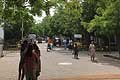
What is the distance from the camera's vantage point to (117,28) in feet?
133

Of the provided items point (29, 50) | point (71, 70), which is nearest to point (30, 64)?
point (29, 50)

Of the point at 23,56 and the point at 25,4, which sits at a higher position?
the point at 25,4

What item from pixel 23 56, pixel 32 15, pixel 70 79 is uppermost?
pixel 32 15

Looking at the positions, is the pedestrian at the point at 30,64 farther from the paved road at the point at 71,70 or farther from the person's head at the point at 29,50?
the paved road at the point at 71,70

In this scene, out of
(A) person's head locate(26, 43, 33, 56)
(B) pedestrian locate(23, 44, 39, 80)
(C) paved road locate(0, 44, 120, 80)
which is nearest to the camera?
(A) person's head locate(26, 43, 33, 56)

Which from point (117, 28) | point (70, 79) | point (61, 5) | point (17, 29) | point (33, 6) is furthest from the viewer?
point (17, 29)

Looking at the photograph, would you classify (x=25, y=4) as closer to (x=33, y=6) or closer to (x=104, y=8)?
(x=33, y=6)

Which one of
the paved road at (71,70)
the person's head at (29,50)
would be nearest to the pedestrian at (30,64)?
the person's head at (29,50)

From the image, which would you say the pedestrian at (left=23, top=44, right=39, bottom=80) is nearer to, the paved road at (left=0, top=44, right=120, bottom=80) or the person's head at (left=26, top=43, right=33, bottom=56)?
the person's head at (left=26, top=43, right=33, bottom=56)

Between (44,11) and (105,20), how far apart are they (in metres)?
27.3

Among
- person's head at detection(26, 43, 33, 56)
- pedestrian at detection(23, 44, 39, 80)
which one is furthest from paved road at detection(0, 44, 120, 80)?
person's head at detection(26, 43, 33, 56)

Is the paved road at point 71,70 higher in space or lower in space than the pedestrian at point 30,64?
lower

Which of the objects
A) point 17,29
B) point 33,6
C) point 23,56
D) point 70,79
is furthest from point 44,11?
point 17,29

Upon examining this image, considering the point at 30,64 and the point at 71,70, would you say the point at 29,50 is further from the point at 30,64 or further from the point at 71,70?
the point at 71,70
